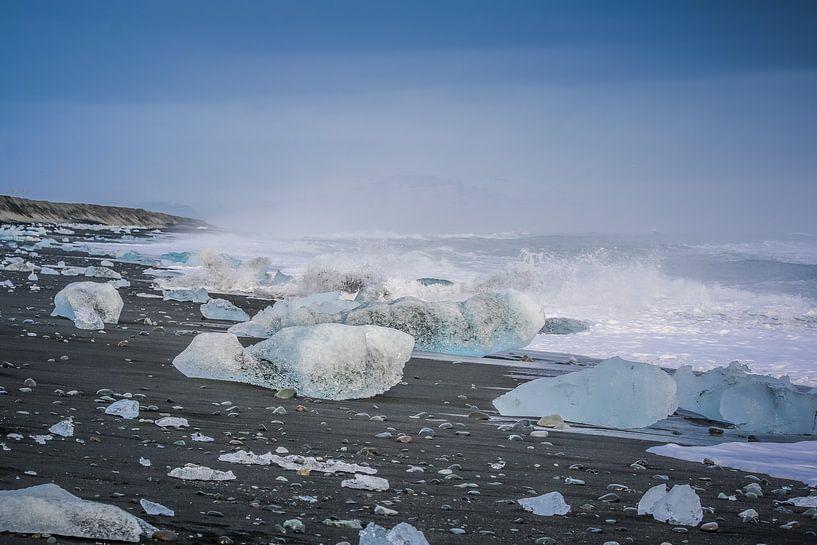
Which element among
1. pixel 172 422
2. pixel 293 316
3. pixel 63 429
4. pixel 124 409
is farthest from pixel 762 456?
pixel 293 316

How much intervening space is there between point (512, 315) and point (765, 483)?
5033 mm

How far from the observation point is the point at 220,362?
6121 mm

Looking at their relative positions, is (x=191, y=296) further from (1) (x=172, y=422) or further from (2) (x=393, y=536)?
(2) (x=393, y=536)

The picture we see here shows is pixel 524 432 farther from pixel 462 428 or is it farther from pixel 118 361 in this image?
pixel 118 361

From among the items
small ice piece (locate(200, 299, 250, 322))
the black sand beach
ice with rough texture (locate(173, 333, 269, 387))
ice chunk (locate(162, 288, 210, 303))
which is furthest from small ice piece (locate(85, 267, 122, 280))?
ice with rough texture (locate(173, 333, 269, 387))

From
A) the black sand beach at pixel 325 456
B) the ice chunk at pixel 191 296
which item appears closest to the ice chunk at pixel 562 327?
the black sand beach at pixel 325 456

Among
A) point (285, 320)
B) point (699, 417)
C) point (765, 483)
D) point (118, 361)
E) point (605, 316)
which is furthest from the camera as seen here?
point (605, 316)

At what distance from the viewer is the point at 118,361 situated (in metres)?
6.55

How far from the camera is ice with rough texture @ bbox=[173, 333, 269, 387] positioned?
238 inches

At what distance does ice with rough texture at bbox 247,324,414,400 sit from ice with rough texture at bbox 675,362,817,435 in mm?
2339

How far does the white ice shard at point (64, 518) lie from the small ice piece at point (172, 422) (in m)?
1.84

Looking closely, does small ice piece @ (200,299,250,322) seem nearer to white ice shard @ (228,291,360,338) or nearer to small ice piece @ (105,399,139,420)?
white ice shard @ (228,291,360,338)

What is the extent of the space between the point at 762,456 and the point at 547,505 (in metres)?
2.10

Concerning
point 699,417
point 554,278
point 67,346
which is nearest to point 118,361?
point 67,346
